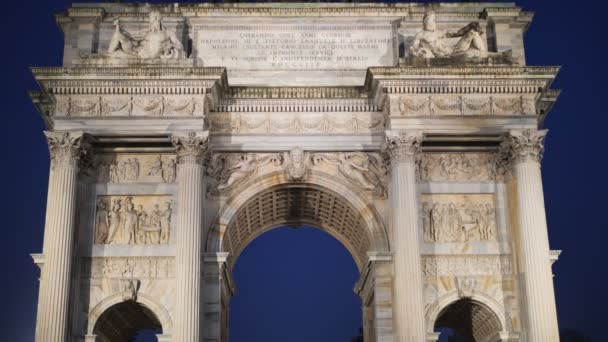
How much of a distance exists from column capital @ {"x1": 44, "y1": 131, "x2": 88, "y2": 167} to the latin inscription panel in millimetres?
5385

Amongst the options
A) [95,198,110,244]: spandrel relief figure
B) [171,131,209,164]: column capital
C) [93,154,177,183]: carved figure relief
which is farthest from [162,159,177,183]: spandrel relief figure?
[95,198,110,244]: spandrel relief figure

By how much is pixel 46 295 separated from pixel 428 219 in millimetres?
12016

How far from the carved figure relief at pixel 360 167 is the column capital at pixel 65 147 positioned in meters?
7.62

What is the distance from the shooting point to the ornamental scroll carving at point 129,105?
2756 centimetres

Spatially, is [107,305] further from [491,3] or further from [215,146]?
[491,3]

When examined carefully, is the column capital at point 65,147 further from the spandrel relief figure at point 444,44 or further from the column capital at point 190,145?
the spandrel relief figure at point 444,44

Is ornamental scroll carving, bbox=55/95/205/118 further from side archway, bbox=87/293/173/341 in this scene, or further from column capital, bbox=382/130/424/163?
column capital, bbox=382/130/424/163

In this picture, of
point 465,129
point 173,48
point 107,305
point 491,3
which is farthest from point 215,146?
point 491,3

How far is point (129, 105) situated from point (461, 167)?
11027 mm

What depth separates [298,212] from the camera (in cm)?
3247

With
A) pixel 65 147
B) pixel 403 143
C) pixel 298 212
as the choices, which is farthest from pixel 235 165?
pixel 403 143

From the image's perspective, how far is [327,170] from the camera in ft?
95.0

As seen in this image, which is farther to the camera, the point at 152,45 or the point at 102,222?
the point at 152,45

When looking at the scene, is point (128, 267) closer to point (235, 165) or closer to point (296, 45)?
point (235, 165)
